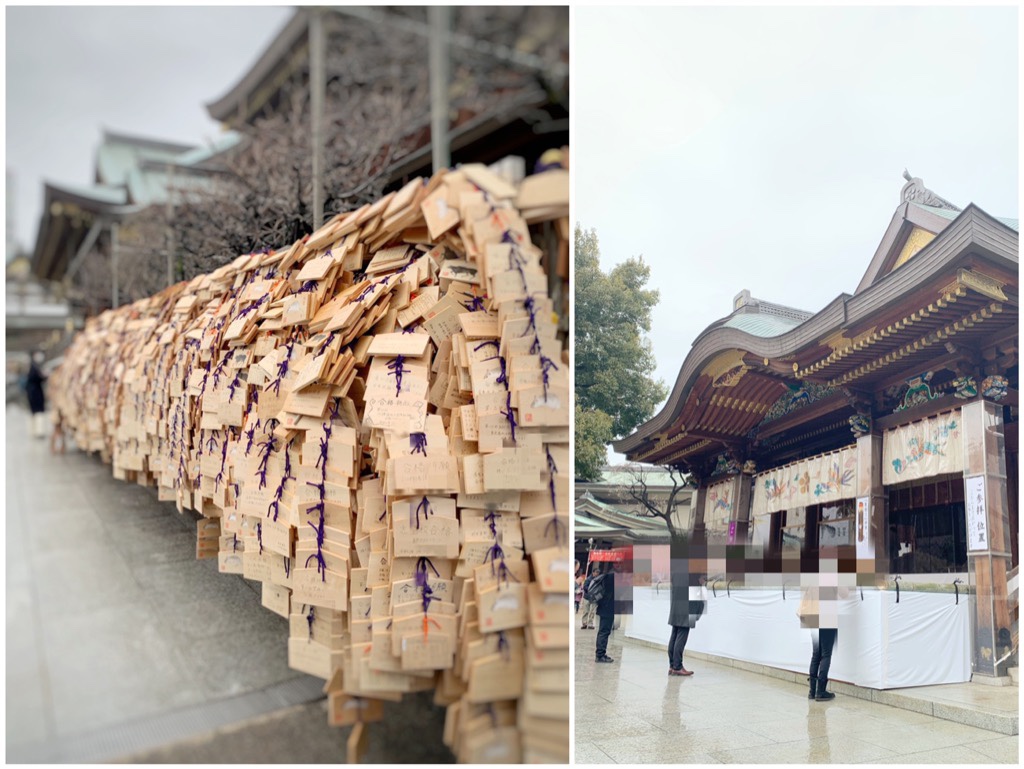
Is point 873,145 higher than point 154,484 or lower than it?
higher

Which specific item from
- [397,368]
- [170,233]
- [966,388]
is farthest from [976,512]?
[170,233]

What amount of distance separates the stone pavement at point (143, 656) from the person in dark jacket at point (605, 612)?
2.12ft


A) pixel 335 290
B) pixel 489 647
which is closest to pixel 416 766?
pixel 489 647

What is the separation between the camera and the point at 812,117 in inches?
102

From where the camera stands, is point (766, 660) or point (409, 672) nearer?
point (409, 672)

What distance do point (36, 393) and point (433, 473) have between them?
6.02 feet

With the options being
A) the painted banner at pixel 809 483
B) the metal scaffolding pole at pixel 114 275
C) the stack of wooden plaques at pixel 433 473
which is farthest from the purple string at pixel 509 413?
the metal scaffolding pole at pixel 114 275

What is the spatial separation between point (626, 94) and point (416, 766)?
6.42 feet

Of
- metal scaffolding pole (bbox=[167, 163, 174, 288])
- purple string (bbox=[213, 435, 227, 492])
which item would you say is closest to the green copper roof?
purple string (bbox=[213, 435, 227, 492])

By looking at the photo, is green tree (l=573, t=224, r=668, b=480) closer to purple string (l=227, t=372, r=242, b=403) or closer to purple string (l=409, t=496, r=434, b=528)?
purple string (l=409, t=496, r=434, b=528)

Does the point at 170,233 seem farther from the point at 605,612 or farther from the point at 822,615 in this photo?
the point at 822,615

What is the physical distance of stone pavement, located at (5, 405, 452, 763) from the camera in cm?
188

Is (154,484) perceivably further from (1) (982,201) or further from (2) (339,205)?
(1) (982,201)

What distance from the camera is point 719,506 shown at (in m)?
2.45
